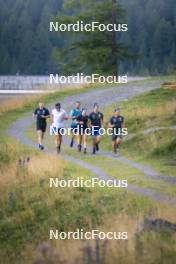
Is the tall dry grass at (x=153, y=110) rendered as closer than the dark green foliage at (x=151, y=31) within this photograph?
No

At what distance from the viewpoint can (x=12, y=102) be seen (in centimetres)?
2298

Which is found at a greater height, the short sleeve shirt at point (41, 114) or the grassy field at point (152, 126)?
the short sleeve shirt at point (41, 114)

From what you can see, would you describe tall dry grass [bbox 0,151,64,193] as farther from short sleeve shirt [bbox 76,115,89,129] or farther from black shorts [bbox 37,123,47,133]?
short sleeve shirt [bbox 76,115,89,129]

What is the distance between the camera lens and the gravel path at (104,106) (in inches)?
732

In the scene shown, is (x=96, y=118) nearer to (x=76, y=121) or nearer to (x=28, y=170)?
(x=76, y=121)

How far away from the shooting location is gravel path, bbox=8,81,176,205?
18594 mm

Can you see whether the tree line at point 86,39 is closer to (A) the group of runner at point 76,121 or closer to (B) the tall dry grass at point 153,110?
(A) the group of runner at point 76,121

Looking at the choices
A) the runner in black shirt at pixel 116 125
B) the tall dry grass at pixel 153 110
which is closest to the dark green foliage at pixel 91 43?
the runner in black shirt at pixel 116 125

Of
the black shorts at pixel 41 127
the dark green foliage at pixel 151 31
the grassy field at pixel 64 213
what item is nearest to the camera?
the grassy field at pixel 64 213
